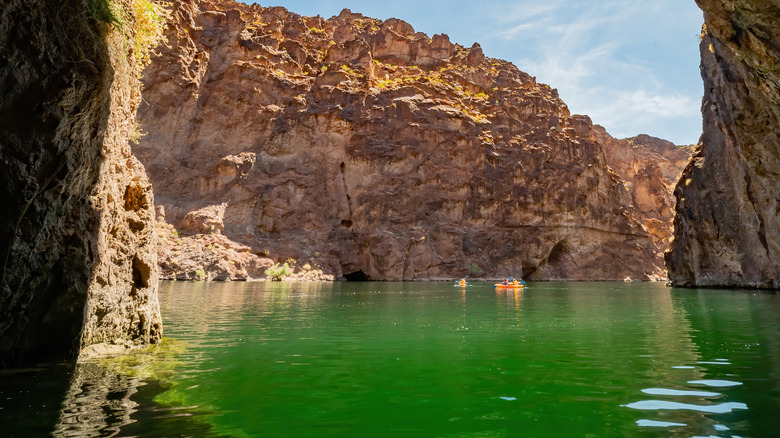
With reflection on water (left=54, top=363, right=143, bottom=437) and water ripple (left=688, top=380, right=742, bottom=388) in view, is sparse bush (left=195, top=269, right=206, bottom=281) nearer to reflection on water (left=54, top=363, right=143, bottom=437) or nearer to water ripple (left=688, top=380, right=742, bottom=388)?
reflection on water (left=54, top=363, right=143, bottom=437)

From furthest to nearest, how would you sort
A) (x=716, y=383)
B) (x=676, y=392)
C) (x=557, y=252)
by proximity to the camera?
(x=557, y=252) < (x=716, y=383) < (x=676, y=392)

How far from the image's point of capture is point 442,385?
9.18 metres

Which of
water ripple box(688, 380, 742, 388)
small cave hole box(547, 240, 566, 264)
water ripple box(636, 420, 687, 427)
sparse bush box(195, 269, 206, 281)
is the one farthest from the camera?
small cave hole box(547, 240, 566, 264)

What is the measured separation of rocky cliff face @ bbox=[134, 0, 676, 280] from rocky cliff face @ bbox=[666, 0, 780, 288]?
33.6 m

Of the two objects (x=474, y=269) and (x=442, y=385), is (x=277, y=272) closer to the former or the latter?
(x=474, y=269)

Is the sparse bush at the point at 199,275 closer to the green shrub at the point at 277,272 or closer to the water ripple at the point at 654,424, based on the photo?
the green shrub at the point at 277,272

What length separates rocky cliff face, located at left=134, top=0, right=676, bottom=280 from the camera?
83.6 meters

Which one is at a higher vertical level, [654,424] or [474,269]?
[474,269]

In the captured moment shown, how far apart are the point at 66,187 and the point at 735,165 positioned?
184 ft

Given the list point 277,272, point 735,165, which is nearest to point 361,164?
point 277,272

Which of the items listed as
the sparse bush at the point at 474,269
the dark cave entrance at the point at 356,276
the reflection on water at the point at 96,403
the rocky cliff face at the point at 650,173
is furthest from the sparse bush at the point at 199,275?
the rocky cliff face at the point at 650,173

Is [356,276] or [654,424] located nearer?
[654,424]

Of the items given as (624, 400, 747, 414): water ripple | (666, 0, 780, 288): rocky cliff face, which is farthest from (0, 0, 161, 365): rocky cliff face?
(666, 0, 780, 288): rocky cliff face

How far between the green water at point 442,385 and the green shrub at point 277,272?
5691cm
